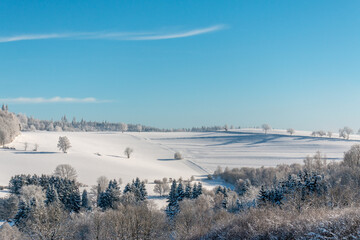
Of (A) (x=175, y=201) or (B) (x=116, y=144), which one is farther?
(B) (x=116, y=144)

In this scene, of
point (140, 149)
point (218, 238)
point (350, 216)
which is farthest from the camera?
point (140, 149)

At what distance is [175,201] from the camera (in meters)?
45.2

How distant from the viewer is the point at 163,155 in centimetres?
11381

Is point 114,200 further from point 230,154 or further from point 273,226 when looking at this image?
point 230,154

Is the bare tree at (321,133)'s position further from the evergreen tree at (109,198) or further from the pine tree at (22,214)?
the pine tree at (22,214)

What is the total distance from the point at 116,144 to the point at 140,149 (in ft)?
52.8

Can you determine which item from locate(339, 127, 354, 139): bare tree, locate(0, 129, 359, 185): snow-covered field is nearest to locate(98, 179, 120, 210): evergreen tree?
locate(0, 129, 359, 185): snow-covered field

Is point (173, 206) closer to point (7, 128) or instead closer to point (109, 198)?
point (109, 198)

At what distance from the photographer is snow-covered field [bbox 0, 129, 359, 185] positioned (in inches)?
2995

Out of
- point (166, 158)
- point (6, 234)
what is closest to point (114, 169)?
point (166, 158)

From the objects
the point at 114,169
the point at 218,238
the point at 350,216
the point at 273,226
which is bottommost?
the point at 114,169

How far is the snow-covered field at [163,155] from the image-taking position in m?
76.1

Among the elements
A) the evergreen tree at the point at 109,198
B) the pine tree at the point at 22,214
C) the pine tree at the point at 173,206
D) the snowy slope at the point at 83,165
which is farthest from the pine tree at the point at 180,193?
the snowy slope at the point at 83,165

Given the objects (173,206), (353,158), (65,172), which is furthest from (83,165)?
(353,158)
